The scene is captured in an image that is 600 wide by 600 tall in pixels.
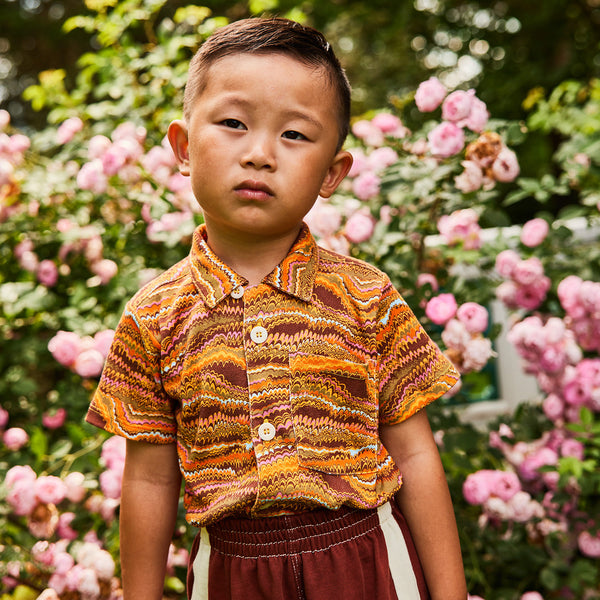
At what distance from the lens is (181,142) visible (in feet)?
4.14

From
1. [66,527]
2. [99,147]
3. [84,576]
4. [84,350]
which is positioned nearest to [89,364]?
[84,350]

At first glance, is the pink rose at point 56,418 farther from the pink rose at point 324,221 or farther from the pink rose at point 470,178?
the pink rose at point 470,178

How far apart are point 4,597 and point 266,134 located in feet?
5.22

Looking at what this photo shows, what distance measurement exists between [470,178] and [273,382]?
1.20 meters

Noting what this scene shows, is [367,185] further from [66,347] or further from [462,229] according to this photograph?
[66,347]

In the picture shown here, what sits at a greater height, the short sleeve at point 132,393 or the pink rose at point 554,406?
the pink rose at point 554,406

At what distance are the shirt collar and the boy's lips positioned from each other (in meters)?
0.15

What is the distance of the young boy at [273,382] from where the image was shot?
1139 mm

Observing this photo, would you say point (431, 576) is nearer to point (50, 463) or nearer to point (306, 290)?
point (306, 290)

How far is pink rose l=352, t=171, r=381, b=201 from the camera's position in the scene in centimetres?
235

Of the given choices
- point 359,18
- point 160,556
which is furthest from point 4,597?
point 359,18

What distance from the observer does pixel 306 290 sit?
1.20 metres

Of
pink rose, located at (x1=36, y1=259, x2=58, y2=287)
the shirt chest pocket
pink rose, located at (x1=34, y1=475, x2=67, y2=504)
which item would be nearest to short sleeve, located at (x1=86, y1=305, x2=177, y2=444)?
the shirt chest pocket

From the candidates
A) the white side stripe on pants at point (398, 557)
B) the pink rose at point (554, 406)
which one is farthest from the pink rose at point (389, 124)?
the white side stripe on pants at point (398, 557)
